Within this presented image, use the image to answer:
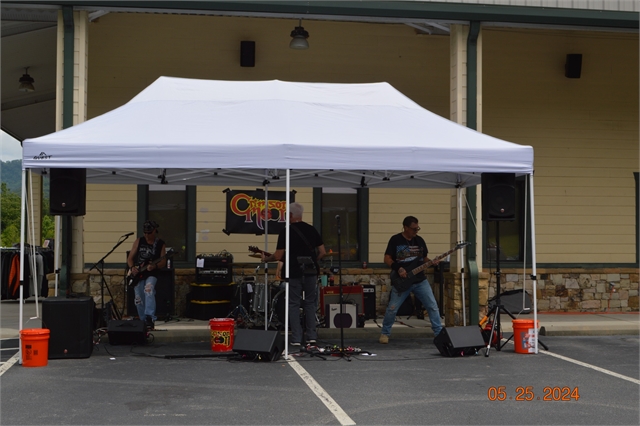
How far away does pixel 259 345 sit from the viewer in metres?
9.36

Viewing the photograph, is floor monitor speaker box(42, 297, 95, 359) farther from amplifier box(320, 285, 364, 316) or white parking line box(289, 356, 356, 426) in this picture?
amplifier box(320, 285, 364, 316)

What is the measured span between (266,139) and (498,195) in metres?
3.08

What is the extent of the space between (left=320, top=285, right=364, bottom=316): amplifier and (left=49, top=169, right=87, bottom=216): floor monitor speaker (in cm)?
432

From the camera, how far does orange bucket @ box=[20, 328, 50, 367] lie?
8977 millimetres

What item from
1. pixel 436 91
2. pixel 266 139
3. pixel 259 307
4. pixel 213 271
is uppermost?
pixel 436 91

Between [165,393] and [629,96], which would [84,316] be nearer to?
[165,393]

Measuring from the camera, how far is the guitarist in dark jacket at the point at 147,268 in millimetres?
11508

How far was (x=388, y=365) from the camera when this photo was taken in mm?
9273

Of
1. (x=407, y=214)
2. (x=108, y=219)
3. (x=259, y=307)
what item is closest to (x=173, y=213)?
(x=108, y=219)

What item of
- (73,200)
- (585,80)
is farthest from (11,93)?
(585,80)

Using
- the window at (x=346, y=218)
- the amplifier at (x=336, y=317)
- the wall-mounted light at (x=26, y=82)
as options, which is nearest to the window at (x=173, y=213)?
the window at (x=346, y=218)

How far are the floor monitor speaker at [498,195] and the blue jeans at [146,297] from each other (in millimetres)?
4854

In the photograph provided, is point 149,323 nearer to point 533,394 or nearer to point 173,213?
point 173,213

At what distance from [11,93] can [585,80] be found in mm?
12669
